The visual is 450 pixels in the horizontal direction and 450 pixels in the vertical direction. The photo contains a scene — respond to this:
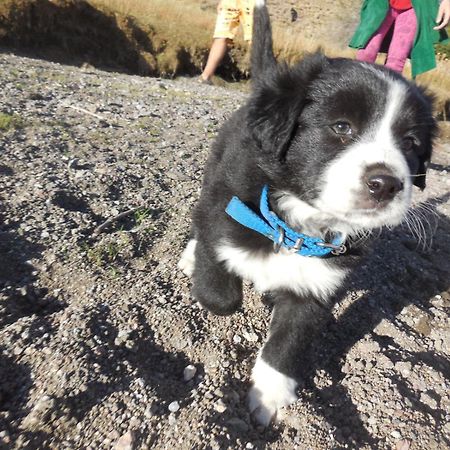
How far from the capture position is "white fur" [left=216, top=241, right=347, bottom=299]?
1944 millimetres

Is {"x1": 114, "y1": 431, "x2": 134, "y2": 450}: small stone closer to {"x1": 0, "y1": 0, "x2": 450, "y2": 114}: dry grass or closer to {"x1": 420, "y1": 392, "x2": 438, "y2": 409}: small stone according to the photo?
{"x1": 420, "y1": 392, "x2": 438, "y2": 409}: small stone

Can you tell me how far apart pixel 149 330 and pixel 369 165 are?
1164mm

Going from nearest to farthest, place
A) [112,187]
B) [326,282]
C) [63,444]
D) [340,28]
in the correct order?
[63,444], [326,282], [112,187], [340,28]

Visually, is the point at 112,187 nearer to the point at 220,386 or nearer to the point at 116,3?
the point at 220,386

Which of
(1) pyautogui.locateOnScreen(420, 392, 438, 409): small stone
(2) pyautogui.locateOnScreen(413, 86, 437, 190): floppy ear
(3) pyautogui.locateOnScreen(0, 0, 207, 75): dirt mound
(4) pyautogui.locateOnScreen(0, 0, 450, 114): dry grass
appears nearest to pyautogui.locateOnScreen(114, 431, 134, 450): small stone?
(1) pyautogui.locateOnScreen(420, 392, 438, 409): small stone

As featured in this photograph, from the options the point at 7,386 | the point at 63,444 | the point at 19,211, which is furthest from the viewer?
the point at 19,211

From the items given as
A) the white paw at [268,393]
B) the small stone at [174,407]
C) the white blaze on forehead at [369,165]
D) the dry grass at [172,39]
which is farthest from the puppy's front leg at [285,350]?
the dry grass at [172,39]

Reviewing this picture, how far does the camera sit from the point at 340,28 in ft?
66.9

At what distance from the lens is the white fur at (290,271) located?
6.38 feet

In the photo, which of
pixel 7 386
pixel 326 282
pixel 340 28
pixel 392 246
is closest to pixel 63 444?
pixel 7 386

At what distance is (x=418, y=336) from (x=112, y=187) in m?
2.03

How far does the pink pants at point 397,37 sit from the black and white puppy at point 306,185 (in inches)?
85.8

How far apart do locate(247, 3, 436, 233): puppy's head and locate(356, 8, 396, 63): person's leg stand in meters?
2.31

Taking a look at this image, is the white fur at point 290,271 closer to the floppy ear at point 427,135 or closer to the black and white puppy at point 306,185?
the black and white puppy at point 306,185
